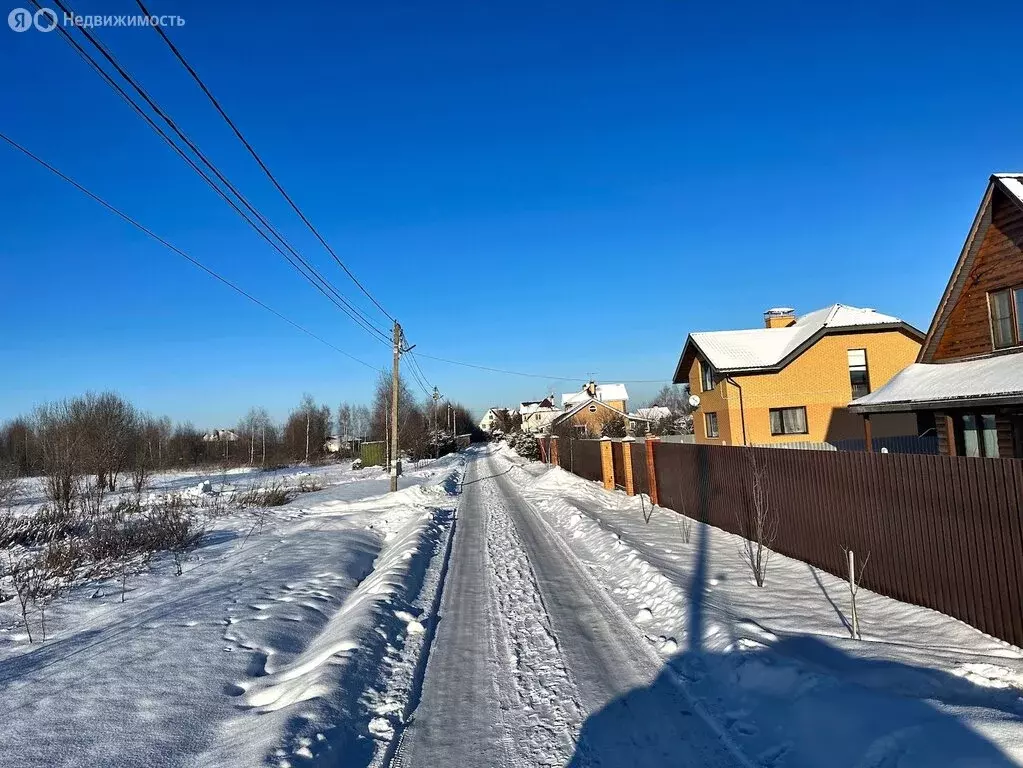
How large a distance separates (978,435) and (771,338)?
48.7ft

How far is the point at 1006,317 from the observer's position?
12695 millimetres

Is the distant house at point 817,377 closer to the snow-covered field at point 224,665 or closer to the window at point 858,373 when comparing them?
the window at point 858,373

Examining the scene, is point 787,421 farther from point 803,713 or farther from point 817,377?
point 803,713

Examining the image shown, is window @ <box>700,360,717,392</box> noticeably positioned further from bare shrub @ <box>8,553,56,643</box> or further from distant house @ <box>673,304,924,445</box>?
bare shrub @ <box>8,553,56,643</box>

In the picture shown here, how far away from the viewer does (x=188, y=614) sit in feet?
22.9

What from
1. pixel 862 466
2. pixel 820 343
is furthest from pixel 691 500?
pixel 820 343

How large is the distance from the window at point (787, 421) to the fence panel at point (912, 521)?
16550mm

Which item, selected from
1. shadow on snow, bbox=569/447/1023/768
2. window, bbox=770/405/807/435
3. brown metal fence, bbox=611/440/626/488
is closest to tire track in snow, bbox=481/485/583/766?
shadow on snow, bbox=569/447/1023/768

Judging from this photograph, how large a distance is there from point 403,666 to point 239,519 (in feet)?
42.0

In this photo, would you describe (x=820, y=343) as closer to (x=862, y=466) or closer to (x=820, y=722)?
(x=862, y=466)

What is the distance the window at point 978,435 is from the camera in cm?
1281

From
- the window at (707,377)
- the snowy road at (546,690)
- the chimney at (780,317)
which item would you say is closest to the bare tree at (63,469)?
the snowy road at (546,690)

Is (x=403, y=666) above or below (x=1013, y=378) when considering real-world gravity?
below

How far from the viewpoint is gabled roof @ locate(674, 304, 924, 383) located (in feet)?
80.2
